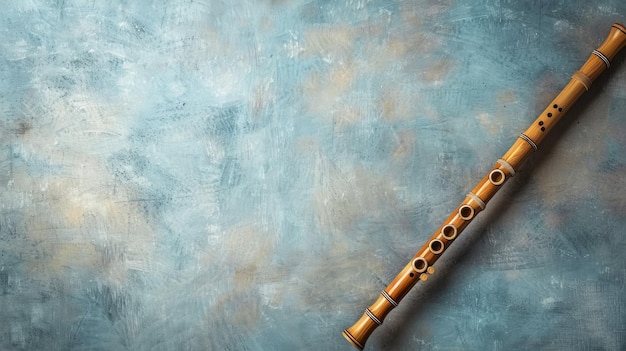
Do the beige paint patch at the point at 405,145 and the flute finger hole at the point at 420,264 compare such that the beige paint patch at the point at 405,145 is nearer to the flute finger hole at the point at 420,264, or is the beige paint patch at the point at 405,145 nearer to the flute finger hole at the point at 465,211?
the flute finger hole at the point at 465,211

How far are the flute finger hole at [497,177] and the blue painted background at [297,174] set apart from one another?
206 mm

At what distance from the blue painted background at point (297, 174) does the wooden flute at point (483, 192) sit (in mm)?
143

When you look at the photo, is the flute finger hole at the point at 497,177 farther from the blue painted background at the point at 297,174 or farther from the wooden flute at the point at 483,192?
the blue painted background at the point at 297,174

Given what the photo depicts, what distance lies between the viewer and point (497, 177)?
3.15 m

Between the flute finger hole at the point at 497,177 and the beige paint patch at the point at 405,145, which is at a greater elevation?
the flute finger hole at the point at 497,177

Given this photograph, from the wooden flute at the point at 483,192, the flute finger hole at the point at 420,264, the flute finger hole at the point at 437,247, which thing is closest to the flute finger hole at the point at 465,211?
the wooden flute at the point at 483,192

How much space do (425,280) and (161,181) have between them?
140 cm

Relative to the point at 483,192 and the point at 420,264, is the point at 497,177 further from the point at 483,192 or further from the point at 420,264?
the point at 420,264

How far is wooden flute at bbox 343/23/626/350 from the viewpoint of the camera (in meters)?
3.12

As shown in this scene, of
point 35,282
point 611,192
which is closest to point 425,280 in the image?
point 611,192

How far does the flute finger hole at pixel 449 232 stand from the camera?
312 centimetres

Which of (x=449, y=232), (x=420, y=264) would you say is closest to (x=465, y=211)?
(x=449, y=232)

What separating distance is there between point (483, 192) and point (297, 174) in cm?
91

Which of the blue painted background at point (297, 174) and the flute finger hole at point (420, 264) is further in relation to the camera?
the blue painted background at point (297, 174)
